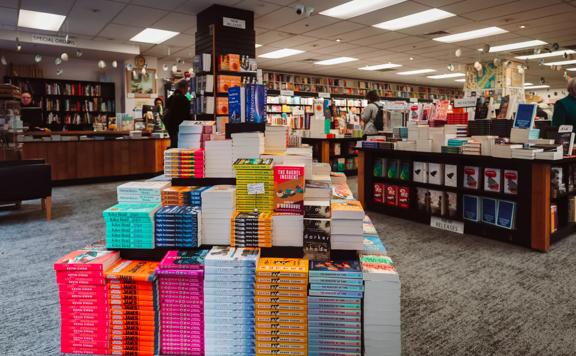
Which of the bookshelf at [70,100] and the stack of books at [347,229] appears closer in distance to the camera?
the stack of books at [347,229]

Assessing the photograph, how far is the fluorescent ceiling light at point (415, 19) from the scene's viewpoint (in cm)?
754

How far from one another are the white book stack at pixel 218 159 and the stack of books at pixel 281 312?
28.1 inches

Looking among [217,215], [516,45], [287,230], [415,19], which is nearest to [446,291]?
[287,230]

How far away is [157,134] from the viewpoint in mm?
9711

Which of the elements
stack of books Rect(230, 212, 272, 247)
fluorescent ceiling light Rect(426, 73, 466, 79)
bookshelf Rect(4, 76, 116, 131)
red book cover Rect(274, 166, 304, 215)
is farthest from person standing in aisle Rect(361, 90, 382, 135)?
fluorescent ceiling light Rect(426, 73, 466, 79)

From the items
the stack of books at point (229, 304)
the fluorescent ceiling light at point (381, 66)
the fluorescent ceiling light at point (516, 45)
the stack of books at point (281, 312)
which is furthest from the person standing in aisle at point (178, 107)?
the fluorescent ceiling light at point (516, 45)

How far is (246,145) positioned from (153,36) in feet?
26.3

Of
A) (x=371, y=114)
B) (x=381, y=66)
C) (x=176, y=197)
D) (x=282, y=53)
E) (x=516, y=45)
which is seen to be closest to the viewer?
(x=176, y=197)

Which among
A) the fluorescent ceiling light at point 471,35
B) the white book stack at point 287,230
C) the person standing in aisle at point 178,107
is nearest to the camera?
the white book stack at point 287,230

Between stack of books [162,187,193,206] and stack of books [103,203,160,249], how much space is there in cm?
11

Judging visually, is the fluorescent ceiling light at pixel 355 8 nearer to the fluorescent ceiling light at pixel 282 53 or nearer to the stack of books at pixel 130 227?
the fluorescent ceiling light at pixel 282 53

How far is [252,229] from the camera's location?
2293 mm

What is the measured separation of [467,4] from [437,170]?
11.9ft

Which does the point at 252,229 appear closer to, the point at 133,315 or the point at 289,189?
the point at 289,189
